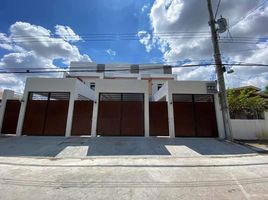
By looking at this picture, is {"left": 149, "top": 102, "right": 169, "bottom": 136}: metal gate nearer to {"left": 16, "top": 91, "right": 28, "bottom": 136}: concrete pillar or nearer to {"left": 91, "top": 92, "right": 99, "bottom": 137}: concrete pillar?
{"left": 91, "top": 92, "right": 99, "bottom": 137}: concrete pillar

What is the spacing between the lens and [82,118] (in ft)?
39.5

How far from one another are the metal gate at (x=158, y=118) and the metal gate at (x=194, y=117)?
686mm

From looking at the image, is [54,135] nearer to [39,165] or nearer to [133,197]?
[39,165]

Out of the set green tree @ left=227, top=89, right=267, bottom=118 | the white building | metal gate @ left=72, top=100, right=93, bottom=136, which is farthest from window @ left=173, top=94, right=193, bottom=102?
metal gate @ left=72, top=100, right=93, bottom=136

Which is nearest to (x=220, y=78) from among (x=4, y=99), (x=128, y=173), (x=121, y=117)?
(x=121, y=117)

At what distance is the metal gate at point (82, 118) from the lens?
11.9 meters

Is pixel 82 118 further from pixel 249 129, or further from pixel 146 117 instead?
pixel 249 129

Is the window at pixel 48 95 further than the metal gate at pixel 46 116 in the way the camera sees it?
Yes

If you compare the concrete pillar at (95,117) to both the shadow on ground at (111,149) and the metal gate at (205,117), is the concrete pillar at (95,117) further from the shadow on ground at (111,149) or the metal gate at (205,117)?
the metal gate at (205,117)

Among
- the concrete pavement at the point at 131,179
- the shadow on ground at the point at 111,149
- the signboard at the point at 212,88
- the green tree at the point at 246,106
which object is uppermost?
the signboard at the point at 212,88

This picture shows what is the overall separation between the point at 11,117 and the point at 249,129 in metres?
16.7

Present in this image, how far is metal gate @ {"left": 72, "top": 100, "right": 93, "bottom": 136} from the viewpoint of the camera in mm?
11867

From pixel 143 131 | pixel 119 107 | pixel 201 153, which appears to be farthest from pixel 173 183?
pixel 119 107

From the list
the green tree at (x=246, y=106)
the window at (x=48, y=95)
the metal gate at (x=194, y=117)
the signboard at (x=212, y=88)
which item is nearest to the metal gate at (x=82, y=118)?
the window at (x=48, y=95)
